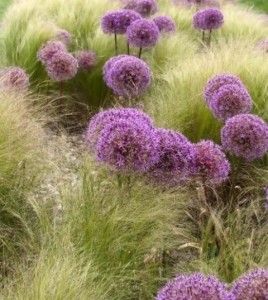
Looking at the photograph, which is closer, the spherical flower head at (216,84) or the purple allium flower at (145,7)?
the spherical flower head at (216,84)

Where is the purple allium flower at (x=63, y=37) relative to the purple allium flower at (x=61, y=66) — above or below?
below

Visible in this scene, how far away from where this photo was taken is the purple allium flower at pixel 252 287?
167 cm

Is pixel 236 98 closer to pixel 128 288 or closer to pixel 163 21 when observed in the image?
pixel 128 288

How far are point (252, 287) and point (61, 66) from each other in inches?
117

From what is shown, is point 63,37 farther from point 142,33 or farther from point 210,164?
point 210,164

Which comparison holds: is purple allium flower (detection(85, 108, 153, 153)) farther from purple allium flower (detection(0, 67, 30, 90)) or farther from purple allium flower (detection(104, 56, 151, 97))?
purple allium flower (detection(0, 67, 30, 90))

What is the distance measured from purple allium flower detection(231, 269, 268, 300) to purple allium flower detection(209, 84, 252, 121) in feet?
5.09

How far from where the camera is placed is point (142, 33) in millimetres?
4516

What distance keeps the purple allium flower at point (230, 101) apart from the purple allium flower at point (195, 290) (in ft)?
5.37

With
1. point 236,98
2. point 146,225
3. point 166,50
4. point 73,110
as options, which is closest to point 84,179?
point 146,225

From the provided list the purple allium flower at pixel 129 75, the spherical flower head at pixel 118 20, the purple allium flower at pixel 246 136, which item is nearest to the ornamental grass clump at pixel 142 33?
the spherical flower head at pixel 118 20

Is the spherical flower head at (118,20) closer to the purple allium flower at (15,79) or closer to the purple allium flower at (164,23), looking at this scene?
the purple allium flower at (164,23)

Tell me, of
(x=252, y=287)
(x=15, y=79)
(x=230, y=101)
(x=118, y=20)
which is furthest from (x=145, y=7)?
(x=252, y=287)

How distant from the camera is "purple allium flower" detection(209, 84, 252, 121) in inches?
123
